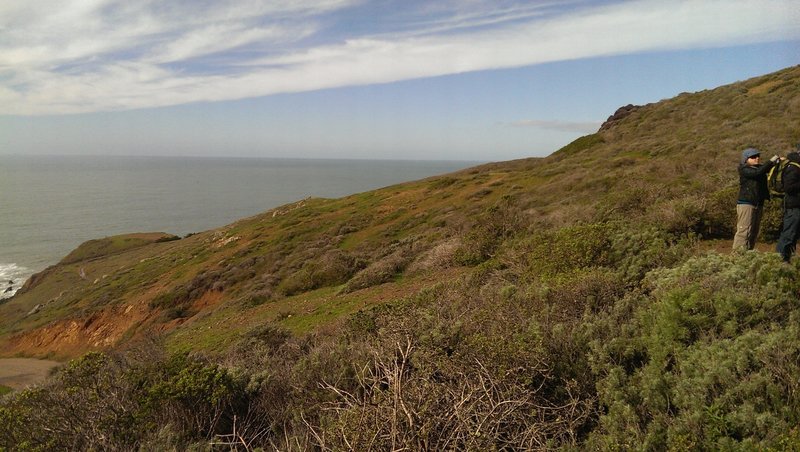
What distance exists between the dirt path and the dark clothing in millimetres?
24595

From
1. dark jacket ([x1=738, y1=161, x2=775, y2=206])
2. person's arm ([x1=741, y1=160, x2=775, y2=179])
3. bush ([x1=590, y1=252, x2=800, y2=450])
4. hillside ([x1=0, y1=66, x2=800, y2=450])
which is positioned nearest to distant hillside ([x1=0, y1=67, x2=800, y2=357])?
hillside ([x1=0, y1=66, x2=800, y2=450])

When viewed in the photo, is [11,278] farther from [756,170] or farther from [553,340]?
[756,170]

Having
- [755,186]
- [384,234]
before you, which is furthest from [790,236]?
[384,234]

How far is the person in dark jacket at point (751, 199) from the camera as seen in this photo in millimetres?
6688

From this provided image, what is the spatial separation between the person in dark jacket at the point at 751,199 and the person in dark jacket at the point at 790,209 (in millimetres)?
374

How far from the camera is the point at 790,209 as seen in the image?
6.25 metres

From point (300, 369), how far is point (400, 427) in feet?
8.45

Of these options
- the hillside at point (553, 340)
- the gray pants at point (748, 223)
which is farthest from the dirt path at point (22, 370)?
the gray pants at point (748, 223)

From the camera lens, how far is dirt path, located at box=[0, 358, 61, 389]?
752 inches

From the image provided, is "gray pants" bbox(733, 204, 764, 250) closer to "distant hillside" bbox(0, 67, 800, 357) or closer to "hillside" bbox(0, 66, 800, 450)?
"hillside" bbox(0, 66, 800, 450)

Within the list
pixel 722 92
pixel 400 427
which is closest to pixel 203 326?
Result: pixel 400 427

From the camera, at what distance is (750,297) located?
413 cm

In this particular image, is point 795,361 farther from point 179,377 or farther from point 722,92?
point 722,92

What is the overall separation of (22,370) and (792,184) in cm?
3168
